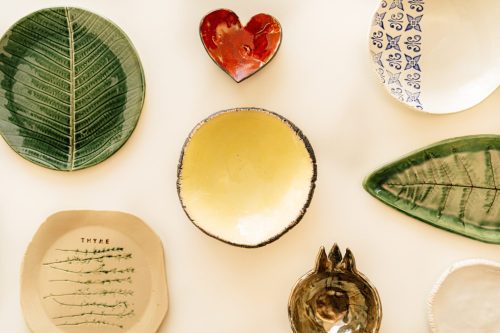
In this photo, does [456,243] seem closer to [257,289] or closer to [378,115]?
[378,115]

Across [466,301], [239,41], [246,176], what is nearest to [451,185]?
[466,301]

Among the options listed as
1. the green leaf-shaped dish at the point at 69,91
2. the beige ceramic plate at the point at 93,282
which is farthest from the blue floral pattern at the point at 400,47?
the beige ceramic plate at the point at 93,282

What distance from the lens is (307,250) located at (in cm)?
124

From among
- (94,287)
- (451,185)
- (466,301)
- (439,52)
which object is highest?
(439,52)

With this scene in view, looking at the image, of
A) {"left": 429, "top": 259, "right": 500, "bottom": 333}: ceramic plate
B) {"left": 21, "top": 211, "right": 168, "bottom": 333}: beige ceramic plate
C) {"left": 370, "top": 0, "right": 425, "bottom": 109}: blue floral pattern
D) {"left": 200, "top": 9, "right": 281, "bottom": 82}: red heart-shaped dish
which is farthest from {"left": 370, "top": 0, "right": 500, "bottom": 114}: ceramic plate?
{"left": 21, "top": 211, "right": 168, "bottom": 333}: beige ceramic plate

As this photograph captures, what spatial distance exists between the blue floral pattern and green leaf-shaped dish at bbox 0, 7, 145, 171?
599mm

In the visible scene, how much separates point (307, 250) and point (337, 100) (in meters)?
0.39

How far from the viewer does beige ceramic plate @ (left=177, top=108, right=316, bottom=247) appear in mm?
1157

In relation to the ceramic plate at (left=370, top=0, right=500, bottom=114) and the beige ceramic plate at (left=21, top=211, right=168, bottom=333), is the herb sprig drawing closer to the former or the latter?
the beige ceramic plate at (left=21, top=211, right=168, bottom=333)

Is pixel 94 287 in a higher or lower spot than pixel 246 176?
lower

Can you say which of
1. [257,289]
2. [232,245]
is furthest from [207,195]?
[257,289]

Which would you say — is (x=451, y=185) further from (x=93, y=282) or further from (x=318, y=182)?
(x=93, y=282)

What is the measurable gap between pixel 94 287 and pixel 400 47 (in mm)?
982

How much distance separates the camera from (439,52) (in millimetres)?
1245
